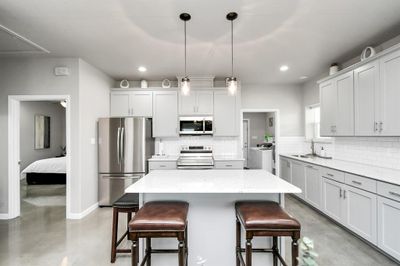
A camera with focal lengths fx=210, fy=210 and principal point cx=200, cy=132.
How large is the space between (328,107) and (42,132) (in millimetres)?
8321

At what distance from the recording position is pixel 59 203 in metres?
4.28

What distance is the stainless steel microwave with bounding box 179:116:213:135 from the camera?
4.59m

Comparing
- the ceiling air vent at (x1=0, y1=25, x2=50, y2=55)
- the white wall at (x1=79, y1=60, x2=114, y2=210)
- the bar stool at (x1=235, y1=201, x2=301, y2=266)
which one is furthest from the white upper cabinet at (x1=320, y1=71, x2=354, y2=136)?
the ceiling air vent at (x1=0, y1=25, x2=50, y2=55)

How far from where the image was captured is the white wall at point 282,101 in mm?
5301

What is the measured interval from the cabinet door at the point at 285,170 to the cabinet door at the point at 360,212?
68.3 inches

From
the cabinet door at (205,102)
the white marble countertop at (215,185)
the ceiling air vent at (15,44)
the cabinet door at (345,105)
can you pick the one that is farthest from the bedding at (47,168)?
the cabinet door at (345,105)

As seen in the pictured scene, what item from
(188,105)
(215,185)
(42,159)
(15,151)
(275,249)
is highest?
(188,105)

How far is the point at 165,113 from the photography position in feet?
15.2

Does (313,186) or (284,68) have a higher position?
(284,68)

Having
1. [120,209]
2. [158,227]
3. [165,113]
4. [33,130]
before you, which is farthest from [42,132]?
[158,227]

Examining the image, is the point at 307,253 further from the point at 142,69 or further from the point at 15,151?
the point at 15,151

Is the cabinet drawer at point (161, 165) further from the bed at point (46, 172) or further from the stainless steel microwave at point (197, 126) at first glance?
the bed at point (46, 172)

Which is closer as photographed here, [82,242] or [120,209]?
[120,209]

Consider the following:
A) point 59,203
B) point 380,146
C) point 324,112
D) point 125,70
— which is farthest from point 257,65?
point 59,203
